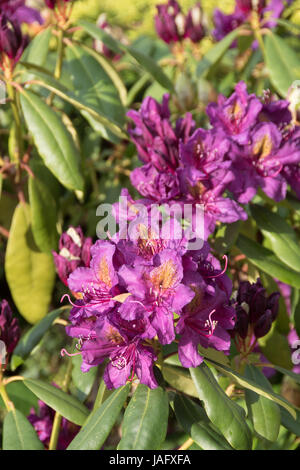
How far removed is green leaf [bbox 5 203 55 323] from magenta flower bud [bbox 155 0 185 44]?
2.87 ft

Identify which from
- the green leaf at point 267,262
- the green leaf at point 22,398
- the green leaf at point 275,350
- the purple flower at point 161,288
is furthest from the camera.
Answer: the green leaf at point 22,398

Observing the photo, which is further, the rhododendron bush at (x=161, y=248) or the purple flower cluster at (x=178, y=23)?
the purple flower cluster at (x=178, y=23)

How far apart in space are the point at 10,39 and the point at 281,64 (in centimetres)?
87

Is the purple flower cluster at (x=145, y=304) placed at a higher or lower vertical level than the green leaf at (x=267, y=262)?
higher

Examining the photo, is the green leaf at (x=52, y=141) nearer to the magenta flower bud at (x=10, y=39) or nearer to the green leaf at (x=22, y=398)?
the magenta flower bud at (x=10, y=39)

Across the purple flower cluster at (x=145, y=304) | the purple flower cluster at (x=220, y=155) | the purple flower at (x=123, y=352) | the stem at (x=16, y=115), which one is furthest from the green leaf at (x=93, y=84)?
the purple flower at (x=123, y=352)

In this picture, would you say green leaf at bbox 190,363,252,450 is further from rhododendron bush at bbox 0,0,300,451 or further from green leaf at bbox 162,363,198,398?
green leaf at bbox 162,363,198,398

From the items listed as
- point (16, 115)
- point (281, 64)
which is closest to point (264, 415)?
point (16, 115)

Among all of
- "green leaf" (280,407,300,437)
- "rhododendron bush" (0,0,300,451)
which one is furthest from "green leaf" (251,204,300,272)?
"green leaf" (280,407,300,437)

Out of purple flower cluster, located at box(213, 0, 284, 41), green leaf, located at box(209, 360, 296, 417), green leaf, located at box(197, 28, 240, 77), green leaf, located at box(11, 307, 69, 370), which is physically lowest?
green leaf, located at box(11, 307, 69, 370)

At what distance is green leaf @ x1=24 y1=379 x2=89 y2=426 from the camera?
127 centimetres

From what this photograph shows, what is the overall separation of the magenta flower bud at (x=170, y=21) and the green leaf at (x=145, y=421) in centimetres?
145

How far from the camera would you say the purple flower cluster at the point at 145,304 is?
1030 mm
